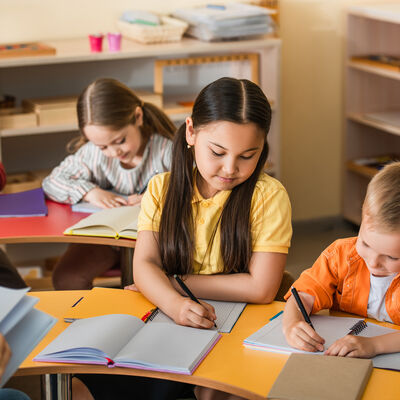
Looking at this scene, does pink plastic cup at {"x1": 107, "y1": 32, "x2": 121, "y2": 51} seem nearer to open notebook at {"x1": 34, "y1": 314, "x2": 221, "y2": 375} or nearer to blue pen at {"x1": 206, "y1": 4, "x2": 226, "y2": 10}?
blue pen at {"x1": 206, "y1": 4, "x2": 226, "y2": 10}

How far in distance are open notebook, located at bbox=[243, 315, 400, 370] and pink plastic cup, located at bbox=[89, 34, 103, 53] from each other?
1941 millimetres

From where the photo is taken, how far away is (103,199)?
2.46 meters

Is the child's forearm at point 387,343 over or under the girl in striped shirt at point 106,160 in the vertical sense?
under

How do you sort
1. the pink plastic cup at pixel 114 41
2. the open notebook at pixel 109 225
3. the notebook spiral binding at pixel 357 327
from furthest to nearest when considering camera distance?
the pink plastic cup at pixel 114 41
the open notebook at pixel 109 225
the notebook spiral binding at pixel 357 327

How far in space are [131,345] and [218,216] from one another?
1.71 feet

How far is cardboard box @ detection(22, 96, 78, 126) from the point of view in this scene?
10.4 ft

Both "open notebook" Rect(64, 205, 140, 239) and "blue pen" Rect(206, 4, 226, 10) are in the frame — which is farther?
"blue pen" Rect(206, 4, 226, 10)

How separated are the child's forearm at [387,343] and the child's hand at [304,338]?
0.11 m

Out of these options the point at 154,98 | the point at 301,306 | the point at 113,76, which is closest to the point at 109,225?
the point at 301,306

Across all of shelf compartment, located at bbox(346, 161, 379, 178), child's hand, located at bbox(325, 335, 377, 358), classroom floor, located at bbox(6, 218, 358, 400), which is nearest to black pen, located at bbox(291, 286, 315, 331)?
child's hand, located at bbox(325, 335, 377, 358)

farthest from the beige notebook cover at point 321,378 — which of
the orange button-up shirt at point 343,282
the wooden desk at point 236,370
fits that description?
the orange button-up shirt at point 343,282

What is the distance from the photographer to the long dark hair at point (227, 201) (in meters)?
1.76

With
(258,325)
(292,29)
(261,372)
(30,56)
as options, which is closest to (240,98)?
(258,325)

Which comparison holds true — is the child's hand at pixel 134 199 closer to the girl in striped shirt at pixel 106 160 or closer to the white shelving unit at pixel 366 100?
the girl in striped shirt at pixel 106 160
